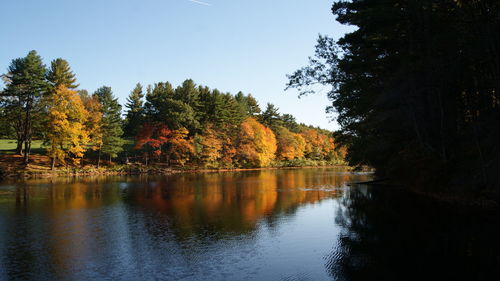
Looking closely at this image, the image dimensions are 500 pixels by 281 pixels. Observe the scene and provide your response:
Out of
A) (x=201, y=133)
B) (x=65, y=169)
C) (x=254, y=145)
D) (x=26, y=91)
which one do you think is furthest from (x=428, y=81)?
(x=254, y=145)

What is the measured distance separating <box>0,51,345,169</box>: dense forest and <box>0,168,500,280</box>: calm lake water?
18.5 metres

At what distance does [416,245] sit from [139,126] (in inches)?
2417

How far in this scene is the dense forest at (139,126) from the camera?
4825 cm

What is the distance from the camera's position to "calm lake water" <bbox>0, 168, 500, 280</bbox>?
9648mm

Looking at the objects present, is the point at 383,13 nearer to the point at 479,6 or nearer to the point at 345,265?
the point at 479,6

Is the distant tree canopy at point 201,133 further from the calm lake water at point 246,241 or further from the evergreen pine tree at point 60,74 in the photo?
the calm lake water at point 246,241

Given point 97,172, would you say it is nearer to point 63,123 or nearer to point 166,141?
point 63,123

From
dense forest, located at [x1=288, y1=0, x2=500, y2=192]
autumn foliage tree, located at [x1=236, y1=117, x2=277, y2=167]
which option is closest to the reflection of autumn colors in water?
dense forest, located at [x1=288, y1=0, x2=500, y2=192]

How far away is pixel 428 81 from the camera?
20844 mm

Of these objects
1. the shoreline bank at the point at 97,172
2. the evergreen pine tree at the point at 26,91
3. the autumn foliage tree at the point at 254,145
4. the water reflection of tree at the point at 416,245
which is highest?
the evergreen pine tree at the point at 26,91

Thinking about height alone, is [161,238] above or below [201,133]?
below

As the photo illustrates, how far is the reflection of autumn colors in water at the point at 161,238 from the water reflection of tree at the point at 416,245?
91 centimetres

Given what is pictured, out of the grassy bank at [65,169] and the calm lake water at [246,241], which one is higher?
the grassy bank at [65,169]

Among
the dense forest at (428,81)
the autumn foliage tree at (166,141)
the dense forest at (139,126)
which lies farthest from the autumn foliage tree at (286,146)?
the dense forest at (428,81)
